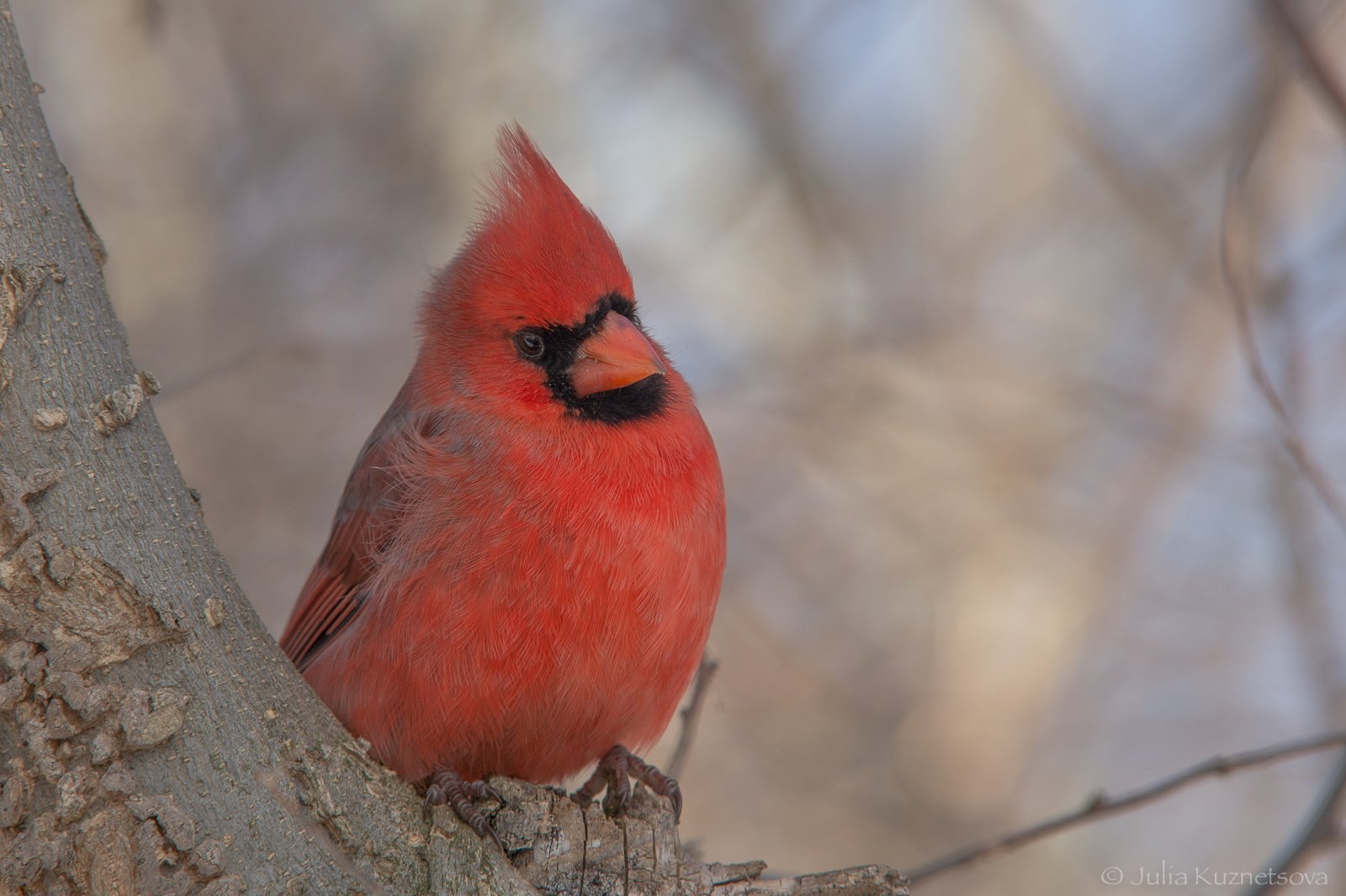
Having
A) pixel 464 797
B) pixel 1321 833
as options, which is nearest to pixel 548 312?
pixel 464 797

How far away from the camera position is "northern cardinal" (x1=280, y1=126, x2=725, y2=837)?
2367 mm

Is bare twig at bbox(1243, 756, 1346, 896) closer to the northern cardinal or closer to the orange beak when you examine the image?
the northern cardinal

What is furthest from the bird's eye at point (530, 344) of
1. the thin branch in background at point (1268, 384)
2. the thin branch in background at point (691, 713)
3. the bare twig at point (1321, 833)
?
the bare twig at point (1321, 833)

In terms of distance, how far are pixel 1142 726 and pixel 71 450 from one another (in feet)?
16.6

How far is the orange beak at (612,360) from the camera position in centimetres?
258

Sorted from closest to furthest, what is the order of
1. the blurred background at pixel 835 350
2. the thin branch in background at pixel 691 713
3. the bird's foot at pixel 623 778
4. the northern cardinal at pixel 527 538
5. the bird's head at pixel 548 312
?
the northern cardinal at pixel 527 538 < the bird's foot at pixel 623 778 < the bird's head at pixel 548 312 < the thin branch in background at pixel 691 713 < the blurred background at pixel 835 350

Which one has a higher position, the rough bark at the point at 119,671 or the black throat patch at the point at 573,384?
the black throat patch at the point at 573,384

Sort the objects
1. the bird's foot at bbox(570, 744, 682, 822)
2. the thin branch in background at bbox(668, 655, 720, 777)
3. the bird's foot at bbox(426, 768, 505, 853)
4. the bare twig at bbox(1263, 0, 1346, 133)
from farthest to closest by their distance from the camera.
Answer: the thin branch in background at bbox(668, 655, 720, 777)
the bird's foot at bbox(570, 744, 682, 822)
the bird's foot at bbox(426, 768, 505, 853)
the bare twig at bbox(1263, 0, 1346, 133)

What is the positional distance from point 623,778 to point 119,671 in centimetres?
115

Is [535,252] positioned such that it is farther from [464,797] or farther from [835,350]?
[835,350]

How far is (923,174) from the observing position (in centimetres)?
557

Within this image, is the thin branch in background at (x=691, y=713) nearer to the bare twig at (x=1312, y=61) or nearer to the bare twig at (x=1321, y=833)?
the bare twig at (x=1321, y=833)

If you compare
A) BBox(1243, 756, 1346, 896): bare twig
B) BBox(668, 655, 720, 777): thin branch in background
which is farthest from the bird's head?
BBox(1243, 756, 1346, 896): bare twig

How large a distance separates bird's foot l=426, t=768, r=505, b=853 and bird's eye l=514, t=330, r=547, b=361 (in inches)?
34.9
